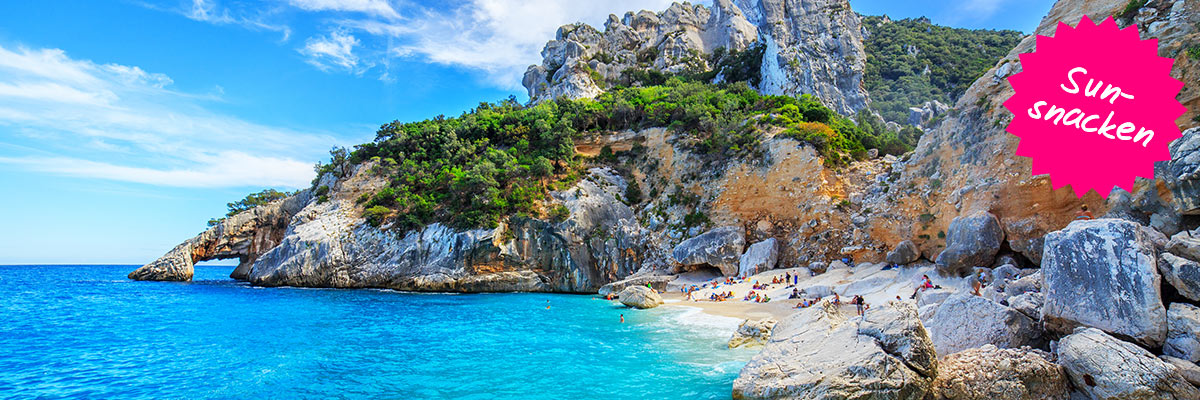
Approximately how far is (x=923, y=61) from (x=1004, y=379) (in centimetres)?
6685

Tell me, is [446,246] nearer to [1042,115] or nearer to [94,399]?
[94,399]

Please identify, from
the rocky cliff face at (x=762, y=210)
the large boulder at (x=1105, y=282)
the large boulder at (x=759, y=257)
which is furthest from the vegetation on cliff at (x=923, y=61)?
the large boulder at (x=1105, y=282)

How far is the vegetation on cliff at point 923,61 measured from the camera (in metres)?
55.4

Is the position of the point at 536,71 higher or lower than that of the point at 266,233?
higher

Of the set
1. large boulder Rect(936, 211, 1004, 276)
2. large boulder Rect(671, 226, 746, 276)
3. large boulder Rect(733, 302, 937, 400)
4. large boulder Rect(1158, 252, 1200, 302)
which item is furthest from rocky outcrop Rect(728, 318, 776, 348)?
large boulder Rect(671, 226, 746, 276)

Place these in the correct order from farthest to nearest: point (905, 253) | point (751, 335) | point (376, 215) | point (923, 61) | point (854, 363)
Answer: point (923, 61)
point (376, 215)
point (905, 253)
point (751, 335)
point (854, 363)

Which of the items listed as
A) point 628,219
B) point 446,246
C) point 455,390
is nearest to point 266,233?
point 446,246

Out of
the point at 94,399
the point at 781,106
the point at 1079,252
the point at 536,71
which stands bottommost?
the point at 94,399

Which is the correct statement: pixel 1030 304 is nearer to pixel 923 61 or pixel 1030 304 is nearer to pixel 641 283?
pixel 641 283

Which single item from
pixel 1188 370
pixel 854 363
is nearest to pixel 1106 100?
pixel 1188 370

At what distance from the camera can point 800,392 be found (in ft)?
25.7

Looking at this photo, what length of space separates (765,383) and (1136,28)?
17.0 m

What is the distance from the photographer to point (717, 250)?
28.5 meters

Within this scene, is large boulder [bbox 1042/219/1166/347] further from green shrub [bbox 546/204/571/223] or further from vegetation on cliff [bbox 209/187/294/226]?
vegetation on cliff [bbox 209/187/294/226]
